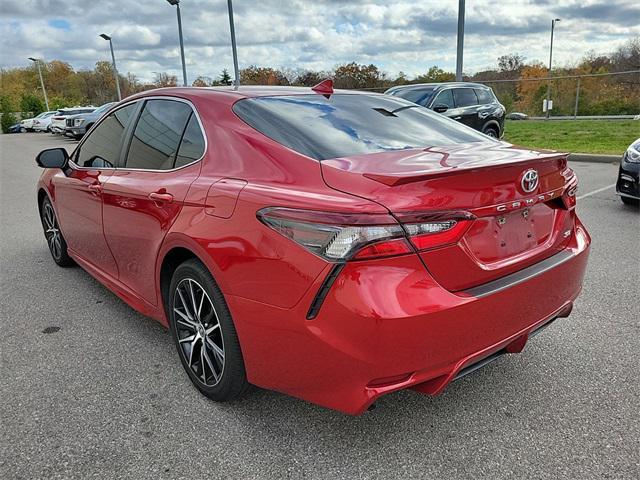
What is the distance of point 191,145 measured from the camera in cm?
276

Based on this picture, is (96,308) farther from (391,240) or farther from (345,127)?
(391,240)

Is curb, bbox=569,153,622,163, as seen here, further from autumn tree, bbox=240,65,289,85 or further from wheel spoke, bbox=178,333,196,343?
autumn tree, bbox=240,65,289,85

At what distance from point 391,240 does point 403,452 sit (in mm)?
998

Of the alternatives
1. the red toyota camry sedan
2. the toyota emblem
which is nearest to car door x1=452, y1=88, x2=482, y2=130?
the red toyota camry sedan

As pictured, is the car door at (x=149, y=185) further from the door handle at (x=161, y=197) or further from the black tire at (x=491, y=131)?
the black tire at (x=491, y=131)

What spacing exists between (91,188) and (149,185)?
953 mm

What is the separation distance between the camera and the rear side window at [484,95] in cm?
1252

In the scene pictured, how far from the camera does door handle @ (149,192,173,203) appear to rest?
2.69 m

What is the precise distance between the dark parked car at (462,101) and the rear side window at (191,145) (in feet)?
29.1

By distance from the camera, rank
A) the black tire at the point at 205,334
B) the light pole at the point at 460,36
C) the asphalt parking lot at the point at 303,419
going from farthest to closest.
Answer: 1. the light pole at the point at 460,36
2. the black tire at the point at 205,334
3. the asphalt parking lot at the point at 303,419

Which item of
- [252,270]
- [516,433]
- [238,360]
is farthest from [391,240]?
[516,433]

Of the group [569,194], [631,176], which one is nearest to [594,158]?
[631,176]

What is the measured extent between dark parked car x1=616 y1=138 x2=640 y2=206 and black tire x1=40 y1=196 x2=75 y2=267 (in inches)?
252

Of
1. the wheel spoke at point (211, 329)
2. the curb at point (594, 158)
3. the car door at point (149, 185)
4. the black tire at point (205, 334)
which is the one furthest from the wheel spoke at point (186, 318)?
the curb at point (594, 158)
